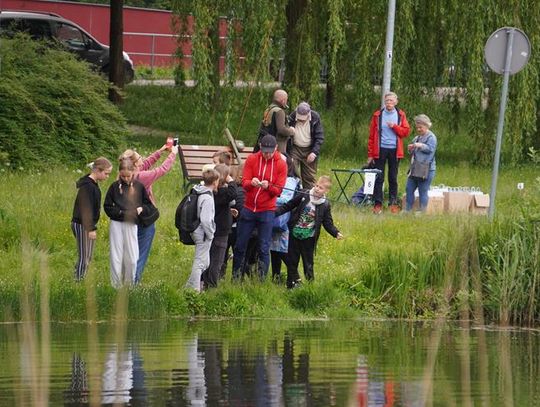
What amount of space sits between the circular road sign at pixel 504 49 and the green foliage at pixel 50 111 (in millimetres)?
8261

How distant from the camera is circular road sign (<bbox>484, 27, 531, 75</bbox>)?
19.8 m

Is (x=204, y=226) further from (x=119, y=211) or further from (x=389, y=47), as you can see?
(x=389, y=47)

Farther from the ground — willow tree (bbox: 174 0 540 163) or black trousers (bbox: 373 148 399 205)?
willow tree (bbox: 174 0 540 163)

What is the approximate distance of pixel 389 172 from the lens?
24562mm

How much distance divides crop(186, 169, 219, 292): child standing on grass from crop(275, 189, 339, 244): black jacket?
36.9 inches

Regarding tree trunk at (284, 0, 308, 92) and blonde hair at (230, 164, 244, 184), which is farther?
tree trunk at (284, 0, 308, 92)

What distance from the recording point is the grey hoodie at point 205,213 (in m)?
17.3

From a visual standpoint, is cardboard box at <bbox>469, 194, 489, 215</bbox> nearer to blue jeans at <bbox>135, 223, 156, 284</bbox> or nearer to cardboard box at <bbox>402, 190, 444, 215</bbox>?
cardboard box at <bbox>402, 190, 444, 215</bbox>

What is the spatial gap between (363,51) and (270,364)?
15.2 meters

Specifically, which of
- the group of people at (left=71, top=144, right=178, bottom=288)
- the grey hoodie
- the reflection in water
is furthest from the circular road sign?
the reflection in water

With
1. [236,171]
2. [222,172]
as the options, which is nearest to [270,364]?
[222,172]

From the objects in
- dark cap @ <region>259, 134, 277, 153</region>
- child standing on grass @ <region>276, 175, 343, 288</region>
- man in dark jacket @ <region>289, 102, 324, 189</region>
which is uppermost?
dark cap @ <region>259, 134, 277, 153</region>

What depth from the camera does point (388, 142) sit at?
24.3m

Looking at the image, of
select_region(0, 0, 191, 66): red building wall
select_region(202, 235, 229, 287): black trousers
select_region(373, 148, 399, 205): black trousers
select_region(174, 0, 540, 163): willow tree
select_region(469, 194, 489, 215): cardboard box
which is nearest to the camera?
select_region(202, 235, 229, 287): black trousers
